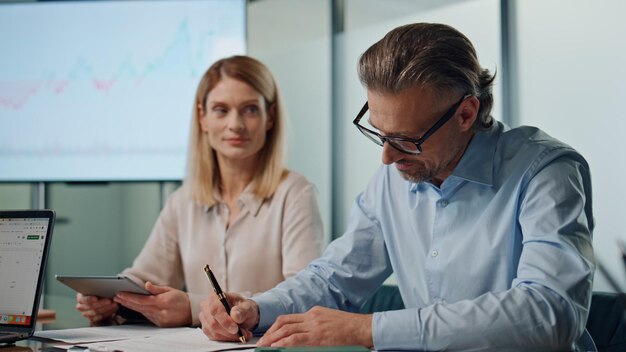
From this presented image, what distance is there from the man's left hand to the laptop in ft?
1.74

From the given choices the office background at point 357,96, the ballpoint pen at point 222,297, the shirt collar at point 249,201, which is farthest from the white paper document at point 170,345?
the office background at point 357,96

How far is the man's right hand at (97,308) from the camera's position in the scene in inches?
81.7

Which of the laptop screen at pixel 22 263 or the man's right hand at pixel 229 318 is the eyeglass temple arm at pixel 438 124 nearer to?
the man's right hand at pixel 229 318

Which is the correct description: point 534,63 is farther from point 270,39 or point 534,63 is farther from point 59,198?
point 59,198

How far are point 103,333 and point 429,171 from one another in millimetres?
830

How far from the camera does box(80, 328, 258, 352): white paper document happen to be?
1529 millimetres

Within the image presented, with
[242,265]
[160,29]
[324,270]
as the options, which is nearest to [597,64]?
[160,29]

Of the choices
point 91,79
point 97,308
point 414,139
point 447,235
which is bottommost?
point 97,308

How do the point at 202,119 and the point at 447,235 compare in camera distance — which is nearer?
the point at 447,235

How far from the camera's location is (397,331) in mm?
1464

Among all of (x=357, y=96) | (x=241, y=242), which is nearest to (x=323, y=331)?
(x=241, y=242)

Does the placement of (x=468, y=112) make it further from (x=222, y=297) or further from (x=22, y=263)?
(x=22, y=263)

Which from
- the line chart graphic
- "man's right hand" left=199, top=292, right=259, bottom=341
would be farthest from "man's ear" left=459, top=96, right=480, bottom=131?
the line chart graphic

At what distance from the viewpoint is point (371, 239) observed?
200cm
